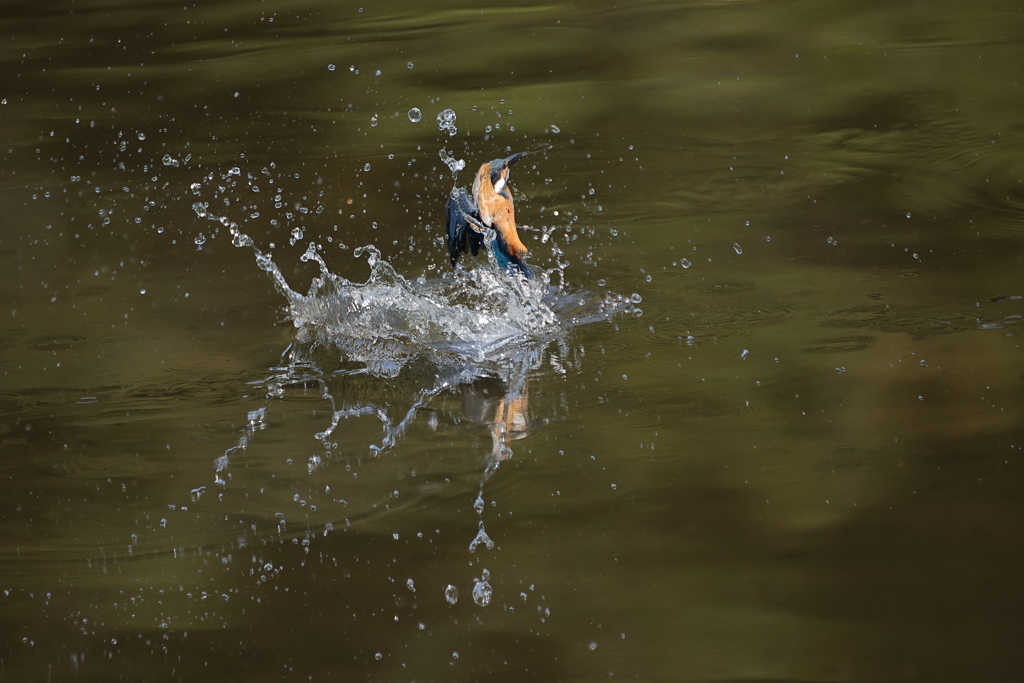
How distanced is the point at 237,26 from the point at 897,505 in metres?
4.38

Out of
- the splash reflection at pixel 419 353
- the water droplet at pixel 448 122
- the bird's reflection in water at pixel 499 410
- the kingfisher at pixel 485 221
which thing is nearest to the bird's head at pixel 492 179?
the kingfisher at pixel 485 221

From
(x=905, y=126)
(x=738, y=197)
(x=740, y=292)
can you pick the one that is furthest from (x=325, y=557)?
(x=905, y=126)

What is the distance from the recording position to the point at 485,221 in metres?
2.67

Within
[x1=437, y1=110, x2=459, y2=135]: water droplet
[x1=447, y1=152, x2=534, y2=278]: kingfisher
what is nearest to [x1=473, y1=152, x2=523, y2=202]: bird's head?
[x1=447, y1=152, x2=534, y2=278]: kingfisher

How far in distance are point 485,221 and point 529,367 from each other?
0.46m

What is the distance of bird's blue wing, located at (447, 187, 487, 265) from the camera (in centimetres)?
264

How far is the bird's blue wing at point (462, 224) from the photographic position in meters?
2.64

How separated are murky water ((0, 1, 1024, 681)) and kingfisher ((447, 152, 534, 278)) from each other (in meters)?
0.12

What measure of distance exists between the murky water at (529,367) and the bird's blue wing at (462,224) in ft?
0.51

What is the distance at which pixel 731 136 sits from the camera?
3.90 m

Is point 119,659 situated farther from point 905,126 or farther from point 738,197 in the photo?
point 905,126

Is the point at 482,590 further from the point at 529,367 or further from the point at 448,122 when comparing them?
the point at 448,122

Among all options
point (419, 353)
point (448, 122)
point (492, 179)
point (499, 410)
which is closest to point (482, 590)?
point (499, 410)

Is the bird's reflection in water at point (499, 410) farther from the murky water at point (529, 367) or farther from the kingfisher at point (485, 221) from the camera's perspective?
the kingfisher at point (485, 221)
